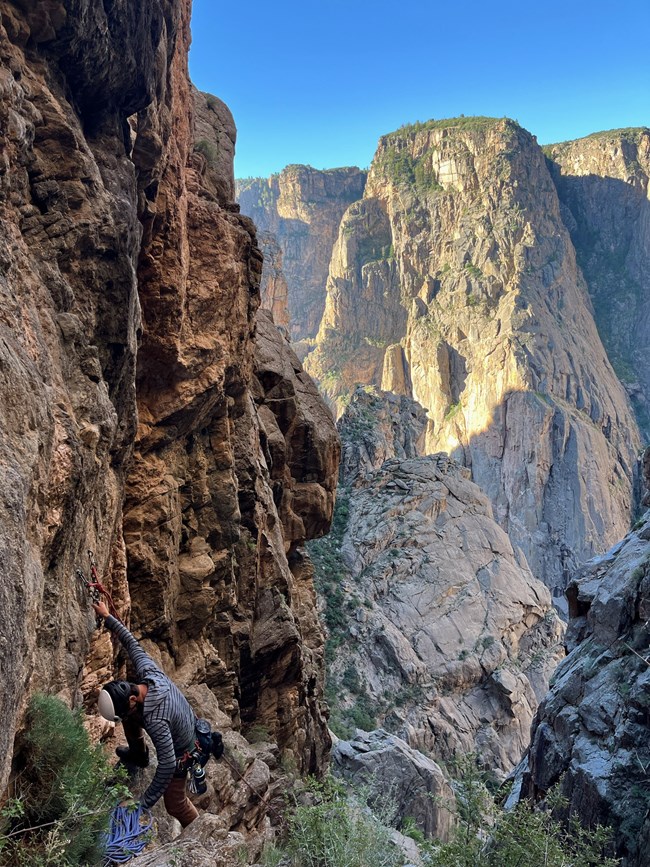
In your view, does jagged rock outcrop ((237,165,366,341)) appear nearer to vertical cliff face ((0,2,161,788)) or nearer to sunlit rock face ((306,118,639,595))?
sunlit rock face ((306,118,639,595))

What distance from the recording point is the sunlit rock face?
259 feet

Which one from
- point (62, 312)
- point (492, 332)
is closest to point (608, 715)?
point (62, 312)

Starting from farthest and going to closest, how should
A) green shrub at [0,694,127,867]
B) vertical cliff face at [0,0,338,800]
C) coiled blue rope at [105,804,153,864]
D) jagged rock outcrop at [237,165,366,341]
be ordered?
jagged rock outcrop at [237,165,366,341] < vertical cliff face at [0,0,338,800] < coiled blue rope at [105,804,153,864] < green shrub at [0,694,127,867]

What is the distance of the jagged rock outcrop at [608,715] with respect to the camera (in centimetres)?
1352

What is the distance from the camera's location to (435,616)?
131ft

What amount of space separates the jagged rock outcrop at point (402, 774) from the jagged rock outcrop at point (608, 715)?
5965 millimetres

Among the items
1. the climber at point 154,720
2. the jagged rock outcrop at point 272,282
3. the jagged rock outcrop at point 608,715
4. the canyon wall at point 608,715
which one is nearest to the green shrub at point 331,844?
the climber at point 154,720

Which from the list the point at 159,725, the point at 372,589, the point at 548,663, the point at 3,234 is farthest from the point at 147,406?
the point at 548,663

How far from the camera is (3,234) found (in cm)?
537

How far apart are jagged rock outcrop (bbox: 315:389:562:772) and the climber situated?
96.9ft

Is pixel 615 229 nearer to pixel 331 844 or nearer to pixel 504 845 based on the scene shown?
pixel 504 845

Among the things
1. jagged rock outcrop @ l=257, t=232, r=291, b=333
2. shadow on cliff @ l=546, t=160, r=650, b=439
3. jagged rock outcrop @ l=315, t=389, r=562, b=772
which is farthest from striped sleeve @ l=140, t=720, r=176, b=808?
shadow on cliff @ l=546, t=160, r=650, b=439

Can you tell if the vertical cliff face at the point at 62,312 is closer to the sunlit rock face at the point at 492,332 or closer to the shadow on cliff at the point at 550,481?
the shadow on cliff at the point at 550,481

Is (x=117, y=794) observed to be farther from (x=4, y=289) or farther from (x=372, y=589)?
(x=372, y=589)
